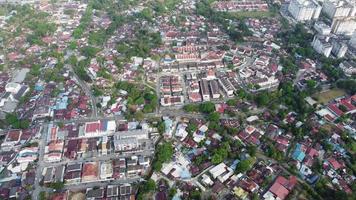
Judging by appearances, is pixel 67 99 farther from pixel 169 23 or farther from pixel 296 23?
pixel 296 23

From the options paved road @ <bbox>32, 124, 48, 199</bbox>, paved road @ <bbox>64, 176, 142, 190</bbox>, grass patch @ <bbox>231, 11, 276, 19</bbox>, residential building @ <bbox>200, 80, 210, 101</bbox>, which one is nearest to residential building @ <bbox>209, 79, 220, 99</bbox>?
residential building @ <bbox>200, 80, 210, 101</bbox>

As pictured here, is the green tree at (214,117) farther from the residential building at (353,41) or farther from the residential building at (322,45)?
the residential building at (353,41)

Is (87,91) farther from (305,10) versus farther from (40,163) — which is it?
(305,10)

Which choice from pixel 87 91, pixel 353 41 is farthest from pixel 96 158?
pixel 353 41

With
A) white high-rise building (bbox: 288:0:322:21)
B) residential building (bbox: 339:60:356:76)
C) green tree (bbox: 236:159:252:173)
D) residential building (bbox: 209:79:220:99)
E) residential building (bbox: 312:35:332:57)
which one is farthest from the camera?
white high-rise building (bbox: 288:0:322:21)

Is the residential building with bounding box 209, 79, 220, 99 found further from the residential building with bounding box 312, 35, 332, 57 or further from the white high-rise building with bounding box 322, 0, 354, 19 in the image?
the white high-rise building with bounding box 322, 0, 354, 19
